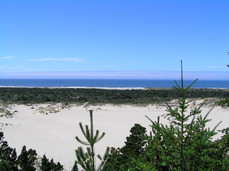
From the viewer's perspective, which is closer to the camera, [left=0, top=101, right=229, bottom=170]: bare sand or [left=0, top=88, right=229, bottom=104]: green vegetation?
[left=0, top=101, right=229, bottom=170]: bare sand

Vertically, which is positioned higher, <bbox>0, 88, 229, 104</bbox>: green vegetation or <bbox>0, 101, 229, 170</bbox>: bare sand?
<bbox>0, 88, 229, 104</bbox>: green vegetation

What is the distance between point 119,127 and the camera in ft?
61.5

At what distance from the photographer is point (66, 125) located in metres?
19.3

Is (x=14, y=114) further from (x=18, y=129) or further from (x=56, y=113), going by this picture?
(x=18, y=129)

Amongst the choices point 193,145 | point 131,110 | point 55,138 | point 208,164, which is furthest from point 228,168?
point 131,110

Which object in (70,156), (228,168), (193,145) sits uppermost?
(193,145)

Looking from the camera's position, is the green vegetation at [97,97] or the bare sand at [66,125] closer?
the bare sand at [66,125]

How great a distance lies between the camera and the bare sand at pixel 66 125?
13.4 metres

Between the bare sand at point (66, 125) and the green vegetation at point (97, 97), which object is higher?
the green vegetation at point (97, 97)

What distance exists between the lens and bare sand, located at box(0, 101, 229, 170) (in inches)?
527

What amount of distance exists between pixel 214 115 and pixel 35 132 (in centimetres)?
1703

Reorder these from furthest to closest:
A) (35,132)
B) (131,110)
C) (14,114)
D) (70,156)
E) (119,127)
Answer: (131,110) → (14,114) → (119,127) → (35,132) → (70,156)

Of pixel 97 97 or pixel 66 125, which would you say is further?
pixel 97 97

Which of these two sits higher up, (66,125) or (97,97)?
(97,97)
